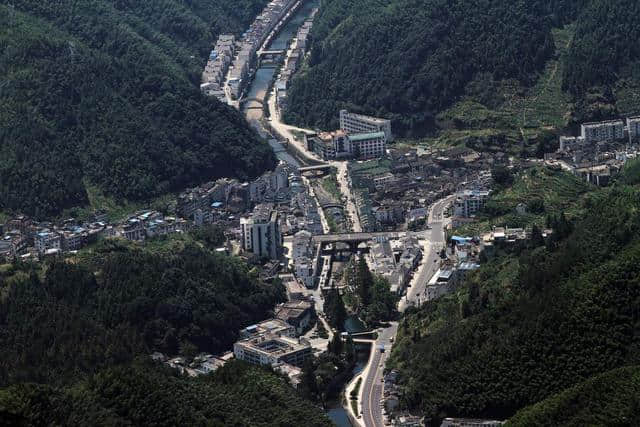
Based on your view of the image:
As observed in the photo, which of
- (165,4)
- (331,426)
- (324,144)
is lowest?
(331,426)

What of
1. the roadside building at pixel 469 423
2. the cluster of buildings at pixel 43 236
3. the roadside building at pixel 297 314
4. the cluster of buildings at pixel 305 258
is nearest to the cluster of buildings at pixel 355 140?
the cluster of buildings at pixel 305 258

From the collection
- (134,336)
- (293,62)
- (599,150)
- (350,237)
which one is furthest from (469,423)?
(293,62)

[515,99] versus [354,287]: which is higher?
[515,99]

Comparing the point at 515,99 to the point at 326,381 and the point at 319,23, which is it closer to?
the point at 319,23

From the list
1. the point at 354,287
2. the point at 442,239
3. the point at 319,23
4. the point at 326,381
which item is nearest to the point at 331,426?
the point at 326,381

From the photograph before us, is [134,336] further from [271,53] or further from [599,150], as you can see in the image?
[271,53]

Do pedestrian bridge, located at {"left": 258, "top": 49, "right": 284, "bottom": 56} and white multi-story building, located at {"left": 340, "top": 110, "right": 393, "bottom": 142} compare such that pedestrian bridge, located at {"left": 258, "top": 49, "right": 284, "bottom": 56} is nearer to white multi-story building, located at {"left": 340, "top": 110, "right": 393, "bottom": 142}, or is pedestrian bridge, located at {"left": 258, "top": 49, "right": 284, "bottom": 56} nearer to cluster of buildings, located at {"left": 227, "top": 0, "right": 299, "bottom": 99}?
cluster of buildings, located at {"left": 227, "top": 0, "right": 299, "bottom": 99}

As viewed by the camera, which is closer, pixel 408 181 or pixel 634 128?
pixel 408 181
